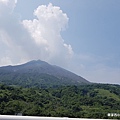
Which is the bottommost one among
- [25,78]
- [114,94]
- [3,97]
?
[3,97]

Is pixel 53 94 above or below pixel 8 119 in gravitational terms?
above

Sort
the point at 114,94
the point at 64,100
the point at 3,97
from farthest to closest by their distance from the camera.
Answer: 1. the point at 114,94
2. the point at 64,100
3. the point at 3,97

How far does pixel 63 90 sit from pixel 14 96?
25.1m

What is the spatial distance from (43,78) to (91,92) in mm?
68932

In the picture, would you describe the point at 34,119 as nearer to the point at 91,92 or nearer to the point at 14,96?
the point at 14,96

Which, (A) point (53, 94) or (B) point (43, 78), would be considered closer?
(A) point (53, 94)

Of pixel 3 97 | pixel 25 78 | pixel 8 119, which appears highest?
pixel 25 78

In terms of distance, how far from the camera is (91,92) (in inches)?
2817

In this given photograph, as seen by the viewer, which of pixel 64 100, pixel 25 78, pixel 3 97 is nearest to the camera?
pixel 3 97

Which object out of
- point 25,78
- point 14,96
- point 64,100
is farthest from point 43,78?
point 14,96

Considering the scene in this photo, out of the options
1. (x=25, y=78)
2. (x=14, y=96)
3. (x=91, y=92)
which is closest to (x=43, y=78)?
(x=25, y=78)

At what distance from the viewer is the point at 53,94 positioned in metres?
62.3

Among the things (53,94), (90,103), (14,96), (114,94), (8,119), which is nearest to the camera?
(8,119)

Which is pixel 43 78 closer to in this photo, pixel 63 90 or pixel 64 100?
pixel 63 90
